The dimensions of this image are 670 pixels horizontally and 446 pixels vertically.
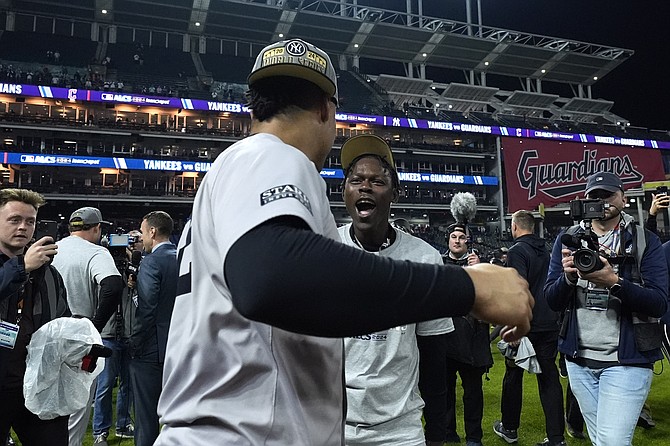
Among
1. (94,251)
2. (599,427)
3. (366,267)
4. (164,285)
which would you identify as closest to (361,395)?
(366,267)

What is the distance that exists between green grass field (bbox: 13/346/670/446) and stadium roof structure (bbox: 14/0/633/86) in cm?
3910

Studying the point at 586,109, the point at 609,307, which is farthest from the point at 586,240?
the point at 586,109

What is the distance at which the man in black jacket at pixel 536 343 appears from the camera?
4805 mm

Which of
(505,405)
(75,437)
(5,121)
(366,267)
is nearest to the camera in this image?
(366,267)

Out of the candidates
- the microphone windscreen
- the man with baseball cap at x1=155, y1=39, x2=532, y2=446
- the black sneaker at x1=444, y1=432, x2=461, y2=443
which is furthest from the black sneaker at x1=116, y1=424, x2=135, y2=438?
the man with baseball cap at x1=155, y1=39, x2=532, y2=446

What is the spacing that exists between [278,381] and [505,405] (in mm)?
4859

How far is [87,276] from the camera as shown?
4.73m

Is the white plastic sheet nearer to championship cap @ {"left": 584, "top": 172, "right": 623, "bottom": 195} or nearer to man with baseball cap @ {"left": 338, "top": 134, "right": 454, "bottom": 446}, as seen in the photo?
man with baseball cap @ {"left": 338, "top": 134, "right": 454, "bottom": 446}

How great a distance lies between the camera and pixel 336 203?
124 feet

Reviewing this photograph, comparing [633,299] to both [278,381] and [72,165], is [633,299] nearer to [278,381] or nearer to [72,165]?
[278,381]

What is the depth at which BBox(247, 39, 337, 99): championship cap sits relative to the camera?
1.22 meters

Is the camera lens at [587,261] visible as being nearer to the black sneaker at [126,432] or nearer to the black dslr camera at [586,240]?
the black dslr camera at [586,240]

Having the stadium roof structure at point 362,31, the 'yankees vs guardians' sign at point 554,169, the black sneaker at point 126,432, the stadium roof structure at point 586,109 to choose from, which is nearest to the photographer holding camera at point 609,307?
the black sneaker at point 126,432

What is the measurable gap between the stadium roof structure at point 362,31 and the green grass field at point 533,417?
39.1 meters
